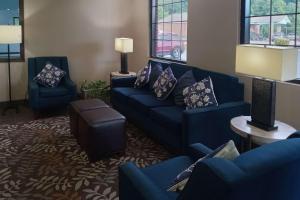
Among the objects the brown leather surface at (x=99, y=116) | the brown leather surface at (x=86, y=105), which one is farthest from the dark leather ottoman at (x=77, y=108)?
the brown leather surface at (x=99, y=116)

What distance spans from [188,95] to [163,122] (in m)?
0.45

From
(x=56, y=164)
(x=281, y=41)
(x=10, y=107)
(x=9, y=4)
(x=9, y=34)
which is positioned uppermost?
(x=9, y=4)

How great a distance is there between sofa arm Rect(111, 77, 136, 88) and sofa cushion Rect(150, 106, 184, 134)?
156cm

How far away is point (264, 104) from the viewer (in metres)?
2.68

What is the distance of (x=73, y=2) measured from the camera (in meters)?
5.93

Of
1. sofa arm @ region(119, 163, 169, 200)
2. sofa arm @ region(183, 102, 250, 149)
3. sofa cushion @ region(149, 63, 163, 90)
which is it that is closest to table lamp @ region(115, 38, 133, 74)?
sofa cushion @ region(149, 63, 163, 90)

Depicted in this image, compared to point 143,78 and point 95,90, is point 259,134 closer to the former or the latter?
point 143,78

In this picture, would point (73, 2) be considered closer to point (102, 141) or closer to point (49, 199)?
point (102, 141)

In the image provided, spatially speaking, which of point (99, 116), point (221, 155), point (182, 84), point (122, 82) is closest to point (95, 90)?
point (122, 82)

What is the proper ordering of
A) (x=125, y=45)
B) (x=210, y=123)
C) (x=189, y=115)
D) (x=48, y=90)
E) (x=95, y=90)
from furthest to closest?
(x=95, y=90), (x=125, y=45), (x=48, y=90), (x=210, y=123), (x=189, y=115)

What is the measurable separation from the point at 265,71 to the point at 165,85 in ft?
6.41

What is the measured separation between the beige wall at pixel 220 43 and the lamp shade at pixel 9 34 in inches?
108

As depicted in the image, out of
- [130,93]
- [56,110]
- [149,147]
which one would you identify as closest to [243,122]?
[149,147]

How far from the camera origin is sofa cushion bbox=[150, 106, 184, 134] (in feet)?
10.8
